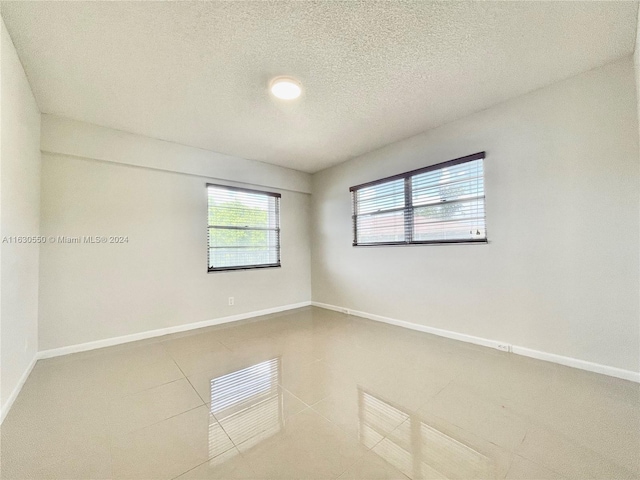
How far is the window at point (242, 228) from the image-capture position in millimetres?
4051

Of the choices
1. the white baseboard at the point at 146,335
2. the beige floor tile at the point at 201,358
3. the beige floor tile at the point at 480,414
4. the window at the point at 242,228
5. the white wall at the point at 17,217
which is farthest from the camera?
the window at the point at 242,228

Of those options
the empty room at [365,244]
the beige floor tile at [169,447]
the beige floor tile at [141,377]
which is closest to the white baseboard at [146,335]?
the empty room at [365,244]

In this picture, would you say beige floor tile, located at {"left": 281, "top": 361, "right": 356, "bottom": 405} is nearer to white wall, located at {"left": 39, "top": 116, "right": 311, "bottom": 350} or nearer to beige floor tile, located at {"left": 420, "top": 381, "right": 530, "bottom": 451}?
beige floor tile, located at {"left": 420, "top": 381, "right": 530, "bottom": 451}

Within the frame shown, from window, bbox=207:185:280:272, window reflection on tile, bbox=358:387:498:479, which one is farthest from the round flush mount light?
window reflection on tile, bbox=358:387:498:479

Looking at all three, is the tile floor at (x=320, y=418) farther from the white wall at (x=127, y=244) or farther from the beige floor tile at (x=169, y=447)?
the white wall at (x=127, y=244)

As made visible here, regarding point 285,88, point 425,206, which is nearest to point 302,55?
point 285,88

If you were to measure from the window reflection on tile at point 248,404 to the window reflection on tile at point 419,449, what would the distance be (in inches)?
23.5

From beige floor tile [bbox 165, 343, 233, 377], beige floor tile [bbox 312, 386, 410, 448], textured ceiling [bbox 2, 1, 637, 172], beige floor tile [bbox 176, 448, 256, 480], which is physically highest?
textured ceiling [bbox 2, 1, 637, 172]

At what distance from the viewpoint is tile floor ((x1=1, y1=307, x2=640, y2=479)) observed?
1.33 metres

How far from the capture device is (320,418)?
1.71 m

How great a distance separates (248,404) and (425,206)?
294 cm

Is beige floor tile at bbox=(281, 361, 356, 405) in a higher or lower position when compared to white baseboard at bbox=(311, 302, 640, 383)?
lower

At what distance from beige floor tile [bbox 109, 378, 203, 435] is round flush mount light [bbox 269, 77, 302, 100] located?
2679 mm

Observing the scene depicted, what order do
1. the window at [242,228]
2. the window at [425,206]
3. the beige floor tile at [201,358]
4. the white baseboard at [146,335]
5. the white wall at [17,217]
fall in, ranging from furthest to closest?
the window at [242,228], the window at [425,206], the white baseboard at [146,335], the beige floor tile at [201,358], the white wall at [17,217]
